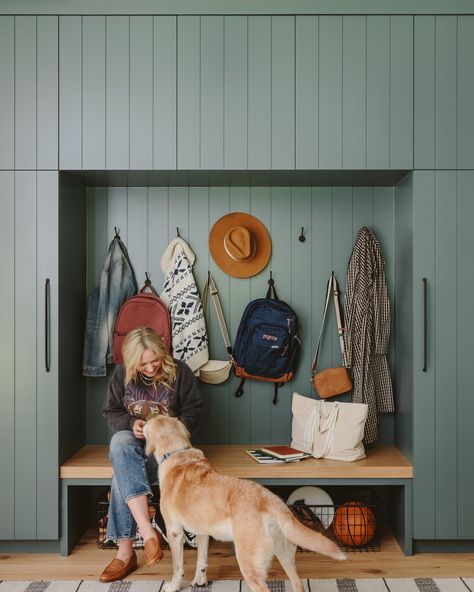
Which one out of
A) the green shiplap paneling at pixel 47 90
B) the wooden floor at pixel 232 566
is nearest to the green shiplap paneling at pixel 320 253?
the wooden floor at pixel 232 566

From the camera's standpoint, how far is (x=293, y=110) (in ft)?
10.2

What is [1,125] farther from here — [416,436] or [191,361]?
[416,436]

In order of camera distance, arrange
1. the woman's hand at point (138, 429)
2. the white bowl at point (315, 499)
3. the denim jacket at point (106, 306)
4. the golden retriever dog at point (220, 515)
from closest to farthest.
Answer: the golden retriever dog at point (220, 515)
the woman's hand at point (138, 429)
the white bowl at point (315, 499)
the denim jacket at point (106, 306)

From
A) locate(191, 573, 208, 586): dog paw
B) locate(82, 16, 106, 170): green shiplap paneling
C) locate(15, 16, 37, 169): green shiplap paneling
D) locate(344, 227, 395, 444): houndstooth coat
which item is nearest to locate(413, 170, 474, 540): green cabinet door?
locate(344, 227, 395, 444): houndstooth coat

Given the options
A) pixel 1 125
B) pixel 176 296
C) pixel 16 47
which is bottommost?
pixel 176 296

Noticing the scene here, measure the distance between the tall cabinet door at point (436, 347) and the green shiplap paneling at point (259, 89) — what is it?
79cm

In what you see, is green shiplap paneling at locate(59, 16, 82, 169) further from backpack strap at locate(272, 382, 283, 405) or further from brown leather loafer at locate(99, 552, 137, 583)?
brown leather loafer at locate(99, 552, 137, 583)

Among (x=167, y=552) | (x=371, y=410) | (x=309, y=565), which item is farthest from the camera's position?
(x=371, y=410)

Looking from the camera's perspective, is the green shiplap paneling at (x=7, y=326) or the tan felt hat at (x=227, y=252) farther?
the tan felt hat at (x=227, y=252)

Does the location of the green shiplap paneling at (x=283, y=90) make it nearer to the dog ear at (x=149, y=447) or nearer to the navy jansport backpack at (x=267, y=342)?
the navy jansport backpack at (x=267, y=342)

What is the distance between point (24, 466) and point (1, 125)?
1.71 m

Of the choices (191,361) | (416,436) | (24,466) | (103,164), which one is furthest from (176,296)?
(416,436)

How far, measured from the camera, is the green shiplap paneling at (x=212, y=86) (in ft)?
10.2

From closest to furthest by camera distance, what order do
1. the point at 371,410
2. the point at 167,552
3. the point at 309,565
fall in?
the point at 309,565 → the point at 167,552 → the point at 371,410
